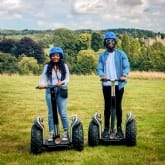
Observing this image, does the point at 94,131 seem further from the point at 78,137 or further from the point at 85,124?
the point at 85,124

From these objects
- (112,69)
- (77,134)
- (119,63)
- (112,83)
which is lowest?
(77,134)

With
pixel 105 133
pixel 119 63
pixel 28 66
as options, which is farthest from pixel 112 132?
pixel 28 66

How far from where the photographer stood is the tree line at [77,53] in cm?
4581

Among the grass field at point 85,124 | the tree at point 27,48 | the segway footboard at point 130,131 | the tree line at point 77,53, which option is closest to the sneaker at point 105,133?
the grass field at point 85,124

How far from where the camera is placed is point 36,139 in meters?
8.84

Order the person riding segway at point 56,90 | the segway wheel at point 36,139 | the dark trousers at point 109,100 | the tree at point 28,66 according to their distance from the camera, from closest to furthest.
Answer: the segway wheel at point 36,139
the person riding segway at point 56,90
the dark trousers at point 109,100
the tree at point 28,66

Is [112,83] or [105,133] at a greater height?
[112,83]

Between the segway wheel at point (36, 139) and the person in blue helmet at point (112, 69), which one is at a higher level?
the person in blue helmet at point (112, 69)

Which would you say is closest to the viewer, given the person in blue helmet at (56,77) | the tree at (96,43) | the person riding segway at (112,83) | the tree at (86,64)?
the person in blue helmet at (56,77)

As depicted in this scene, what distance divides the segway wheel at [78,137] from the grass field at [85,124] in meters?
0.12

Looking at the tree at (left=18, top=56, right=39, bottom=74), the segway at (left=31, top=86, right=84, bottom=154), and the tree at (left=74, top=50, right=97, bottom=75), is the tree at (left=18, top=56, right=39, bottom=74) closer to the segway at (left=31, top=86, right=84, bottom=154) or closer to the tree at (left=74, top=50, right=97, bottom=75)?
the tree at (left=74, top=50, right=97, bottom=75)

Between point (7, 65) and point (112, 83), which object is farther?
point (7, 65)

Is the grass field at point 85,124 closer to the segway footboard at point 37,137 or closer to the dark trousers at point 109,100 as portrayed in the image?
the segway footboard at point 37,137

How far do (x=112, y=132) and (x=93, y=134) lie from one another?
47 centimetres
